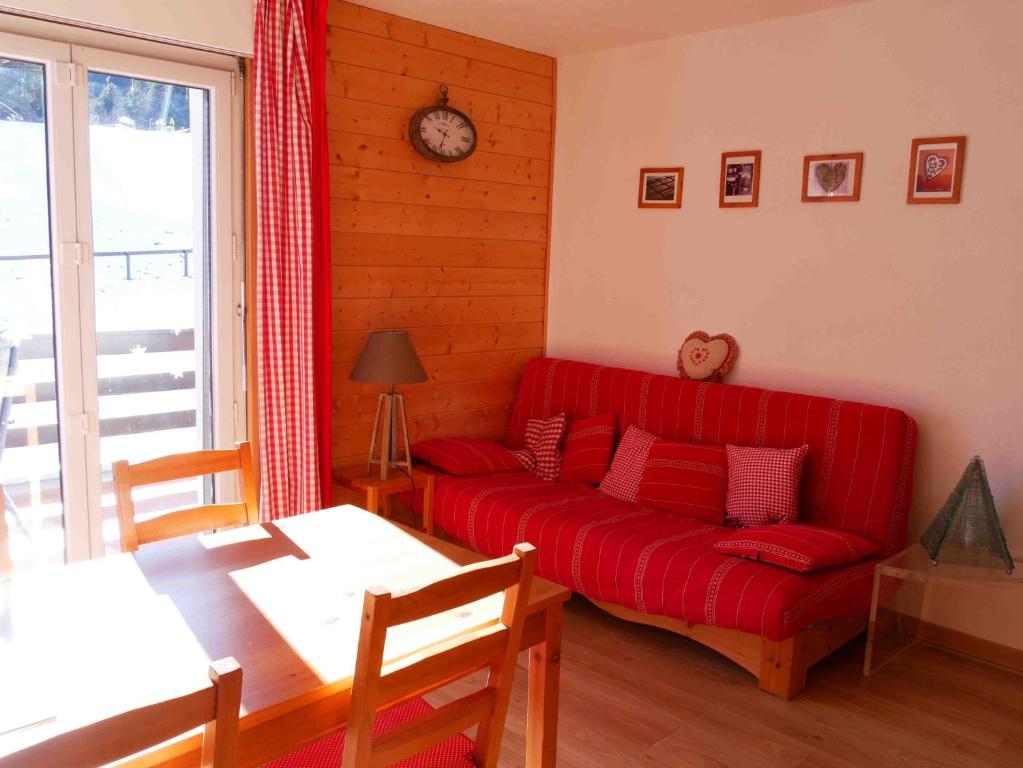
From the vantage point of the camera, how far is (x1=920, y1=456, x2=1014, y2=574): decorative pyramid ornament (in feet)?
10.0

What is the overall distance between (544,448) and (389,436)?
2.42 feet

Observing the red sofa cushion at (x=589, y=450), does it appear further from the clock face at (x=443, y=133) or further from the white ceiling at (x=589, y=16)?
the white ceiling at (x=589, y=16)

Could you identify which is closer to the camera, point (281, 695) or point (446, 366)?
point (281, 695)

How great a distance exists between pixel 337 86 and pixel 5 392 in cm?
174

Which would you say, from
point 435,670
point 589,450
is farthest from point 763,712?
point 435,670

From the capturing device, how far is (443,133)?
4.02 metres

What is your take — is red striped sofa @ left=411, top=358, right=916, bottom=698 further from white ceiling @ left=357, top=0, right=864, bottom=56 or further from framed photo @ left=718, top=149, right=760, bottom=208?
white ceiling @ left=357, top=0, right=864, bottom=56

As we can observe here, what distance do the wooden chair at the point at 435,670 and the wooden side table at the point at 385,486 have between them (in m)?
1.89

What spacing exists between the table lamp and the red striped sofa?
29 cm

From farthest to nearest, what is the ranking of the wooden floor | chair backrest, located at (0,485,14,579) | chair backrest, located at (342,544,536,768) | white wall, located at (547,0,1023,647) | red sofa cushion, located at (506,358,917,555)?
red sofa cushion, located at (506,358,917,555) < white wall, located at (547,0,1023,647) < the wooden floor < chair backrest, located at (0,485,14,579) < chair backrest, located at (342,544,536,768)

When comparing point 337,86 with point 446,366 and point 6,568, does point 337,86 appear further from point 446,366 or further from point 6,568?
point 6,568

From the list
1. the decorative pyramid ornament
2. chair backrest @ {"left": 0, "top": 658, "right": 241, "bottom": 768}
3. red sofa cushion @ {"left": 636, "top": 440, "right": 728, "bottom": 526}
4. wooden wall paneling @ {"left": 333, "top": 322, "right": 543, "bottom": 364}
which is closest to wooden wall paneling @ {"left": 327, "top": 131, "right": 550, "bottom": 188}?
wooden wall paneling @ {"left": 333, "top": 322, "right": 543, "bottom": 364}

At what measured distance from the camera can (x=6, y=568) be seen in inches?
77.9

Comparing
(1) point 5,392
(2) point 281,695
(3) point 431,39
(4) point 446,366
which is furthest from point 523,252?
(2) point 281,695
